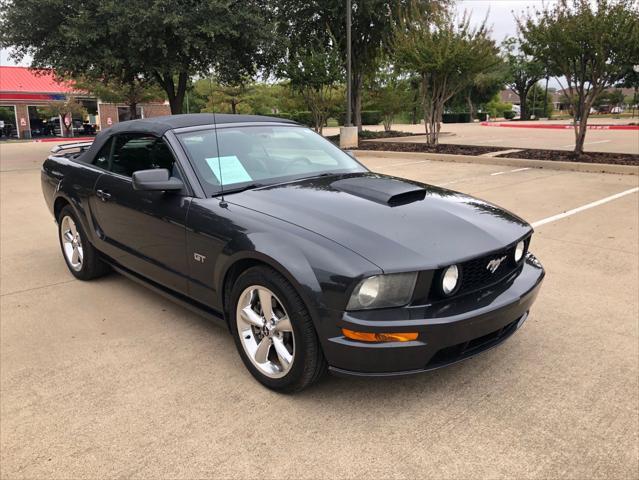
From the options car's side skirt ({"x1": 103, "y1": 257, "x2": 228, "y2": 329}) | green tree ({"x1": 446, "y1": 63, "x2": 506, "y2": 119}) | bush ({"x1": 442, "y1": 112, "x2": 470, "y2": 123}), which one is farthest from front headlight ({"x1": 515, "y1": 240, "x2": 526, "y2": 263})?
green tree ({"x1": 446, "y1": 63, "x2": 506, "y2": 119})

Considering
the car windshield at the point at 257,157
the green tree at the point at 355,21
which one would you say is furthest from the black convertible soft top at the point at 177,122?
the green tree at the point at 355,21

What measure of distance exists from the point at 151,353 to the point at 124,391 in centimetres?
47

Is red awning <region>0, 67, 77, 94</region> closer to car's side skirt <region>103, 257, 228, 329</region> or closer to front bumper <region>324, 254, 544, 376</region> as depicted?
car's side skirt <region>103, 257, 228, 329</region>

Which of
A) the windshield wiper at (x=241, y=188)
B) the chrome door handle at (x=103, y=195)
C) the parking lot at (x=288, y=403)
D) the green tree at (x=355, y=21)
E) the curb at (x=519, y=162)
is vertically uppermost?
the green tree at (x=355, y=21)

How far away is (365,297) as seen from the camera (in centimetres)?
254

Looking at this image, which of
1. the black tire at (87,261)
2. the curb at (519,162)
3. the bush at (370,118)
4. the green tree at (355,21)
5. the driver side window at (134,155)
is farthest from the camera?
the bush at (370,118)

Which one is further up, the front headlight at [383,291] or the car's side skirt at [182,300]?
the front headlight at [383,291]

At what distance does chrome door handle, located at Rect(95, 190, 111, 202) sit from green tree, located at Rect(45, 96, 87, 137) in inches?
1622

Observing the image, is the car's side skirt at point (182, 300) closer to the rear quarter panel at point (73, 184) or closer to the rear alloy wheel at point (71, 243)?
the rear quarter panel at point (73, 184)

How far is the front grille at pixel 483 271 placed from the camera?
2729 mm

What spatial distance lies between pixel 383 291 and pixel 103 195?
Answer: 8.95ft

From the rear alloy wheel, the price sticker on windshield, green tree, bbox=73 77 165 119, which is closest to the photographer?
the price sticker on windshield

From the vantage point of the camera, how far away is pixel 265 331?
2961 millimetres

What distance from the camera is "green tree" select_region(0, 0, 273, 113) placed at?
Answer: 15.4 m
